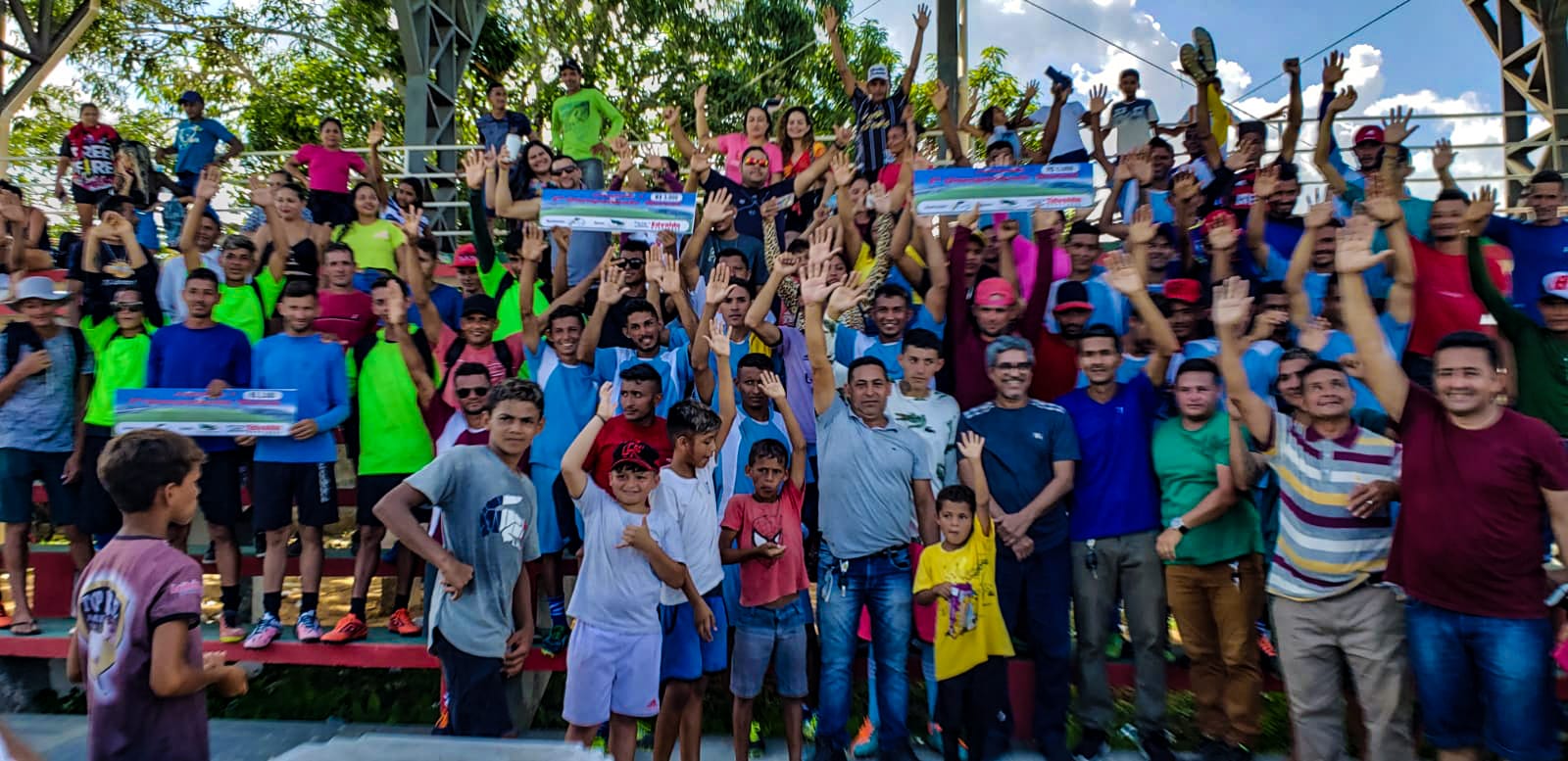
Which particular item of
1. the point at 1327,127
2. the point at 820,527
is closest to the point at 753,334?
the point at 820,527

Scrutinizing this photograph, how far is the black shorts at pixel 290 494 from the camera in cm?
539

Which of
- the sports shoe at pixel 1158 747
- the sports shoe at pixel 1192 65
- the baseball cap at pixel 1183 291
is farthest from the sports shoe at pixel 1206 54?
the sports shoe at pixel 1158 747

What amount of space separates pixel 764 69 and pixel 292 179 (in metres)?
11.3

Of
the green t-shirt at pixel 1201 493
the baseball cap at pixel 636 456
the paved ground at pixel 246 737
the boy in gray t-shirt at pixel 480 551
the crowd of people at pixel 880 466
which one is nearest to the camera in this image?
A: the crowd of people at pixel 880 466

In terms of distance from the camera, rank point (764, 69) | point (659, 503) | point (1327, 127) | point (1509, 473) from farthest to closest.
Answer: point (764, 69) → point (1327, 127) → point (659, 503) → point (1509, 473)

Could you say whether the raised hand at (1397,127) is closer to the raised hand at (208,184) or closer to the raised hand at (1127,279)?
the raised hand at (1127,279)

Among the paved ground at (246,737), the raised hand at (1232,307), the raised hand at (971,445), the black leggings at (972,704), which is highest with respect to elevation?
the raised hand at (1232,307)

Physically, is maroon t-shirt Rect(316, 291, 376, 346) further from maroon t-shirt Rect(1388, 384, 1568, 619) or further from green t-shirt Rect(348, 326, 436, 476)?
maroon t-shirt Rect(1388, 384, 1568, 619)

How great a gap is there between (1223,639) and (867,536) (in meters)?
1.71

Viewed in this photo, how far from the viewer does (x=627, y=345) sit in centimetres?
615

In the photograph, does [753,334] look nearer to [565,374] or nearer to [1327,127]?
[565,374]

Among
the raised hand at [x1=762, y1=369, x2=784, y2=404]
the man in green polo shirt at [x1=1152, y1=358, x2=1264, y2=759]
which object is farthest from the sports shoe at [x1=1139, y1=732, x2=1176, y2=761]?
the raised hand at [x1=762, y1=369, x2=784, y2=404]

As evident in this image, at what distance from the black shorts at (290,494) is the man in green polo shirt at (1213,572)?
4.48 meters

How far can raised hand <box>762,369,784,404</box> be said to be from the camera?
479 centimetres
